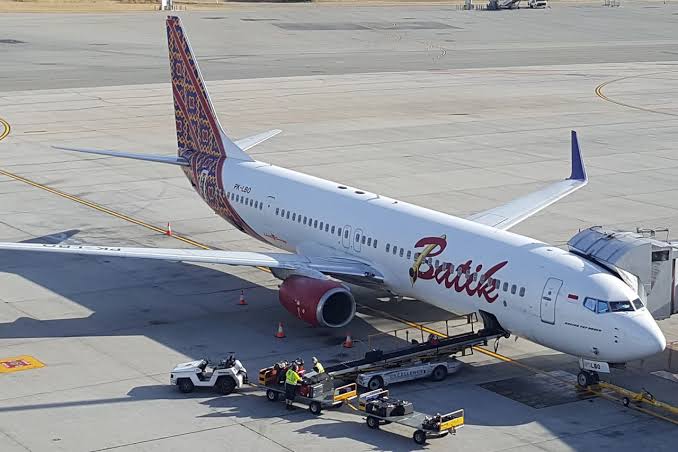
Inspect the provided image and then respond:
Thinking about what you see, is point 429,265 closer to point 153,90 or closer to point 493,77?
→ point 153,90

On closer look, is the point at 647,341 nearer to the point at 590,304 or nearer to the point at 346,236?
the point at 590,304

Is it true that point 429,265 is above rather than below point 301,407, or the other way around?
above

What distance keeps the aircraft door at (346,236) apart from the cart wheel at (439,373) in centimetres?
805

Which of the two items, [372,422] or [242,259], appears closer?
[372,422]

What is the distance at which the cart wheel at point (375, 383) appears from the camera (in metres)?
35.1

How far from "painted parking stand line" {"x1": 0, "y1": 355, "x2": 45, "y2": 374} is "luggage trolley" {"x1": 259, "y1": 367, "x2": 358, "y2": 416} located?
25.6ft

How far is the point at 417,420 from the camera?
31844mm

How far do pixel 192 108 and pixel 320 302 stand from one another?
16687 mm

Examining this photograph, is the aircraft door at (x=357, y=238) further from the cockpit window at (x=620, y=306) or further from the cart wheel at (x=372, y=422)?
the cart wheel at (x=372, y=422)

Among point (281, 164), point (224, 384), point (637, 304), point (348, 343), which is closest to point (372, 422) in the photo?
point (224, 384)

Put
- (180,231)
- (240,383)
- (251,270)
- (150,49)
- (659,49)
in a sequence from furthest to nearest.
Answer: (659,49)
(150,49)
(180,231)
(251,270)
(240,383)

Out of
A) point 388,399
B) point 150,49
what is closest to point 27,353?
point 388,399

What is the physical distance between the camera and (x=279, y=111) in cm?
9144

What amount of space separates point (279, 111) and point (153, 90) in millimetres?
15834
